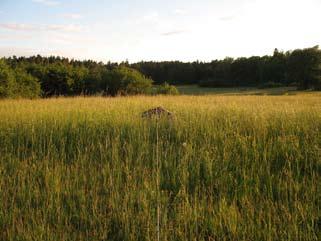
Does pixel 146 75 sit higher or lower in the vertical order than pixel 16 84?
higher

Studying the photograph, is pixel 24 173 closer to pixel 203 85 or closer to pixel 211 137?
pixel 211 137

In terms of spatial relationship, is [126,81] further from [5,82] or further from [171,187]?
[171,187]

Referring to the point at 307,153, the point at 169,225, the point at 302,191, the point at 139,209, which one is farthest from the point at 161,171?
the point at 307,153

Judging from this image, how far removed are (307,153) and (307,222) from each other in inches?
71.6

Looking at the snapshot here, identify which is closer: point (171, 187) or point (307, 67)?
point (171, 187)

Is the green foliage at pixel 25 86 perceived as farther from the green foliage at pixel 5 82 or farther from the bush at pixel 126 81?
the bush at pixel 126 81

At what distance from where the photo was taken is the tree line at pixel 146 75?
100 feet

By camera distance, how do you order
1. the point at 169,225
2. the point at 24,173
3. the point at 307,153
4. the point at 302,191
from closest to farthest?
1. the point at 169,225
2. the point at 302,191
3. the point at 24,173
4. the point at 307,153

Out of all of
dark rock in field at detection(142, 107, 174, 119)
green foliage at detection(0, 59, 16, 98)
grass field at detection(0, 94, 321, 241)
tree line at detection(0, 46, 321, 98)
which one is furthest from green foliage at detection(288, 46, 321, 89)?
grass field at detection(0, 94, 321, 241)

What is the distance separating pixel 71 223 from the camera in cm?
286

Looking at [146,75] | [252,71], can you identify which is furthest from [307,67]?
[146,75]

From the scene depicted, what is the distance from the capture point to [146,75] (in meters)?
56.2

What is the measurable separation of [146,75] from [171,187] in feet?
175

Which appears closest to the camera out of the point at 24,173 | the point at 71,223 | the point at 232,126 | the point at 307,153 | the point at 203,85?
the point at 71,223
